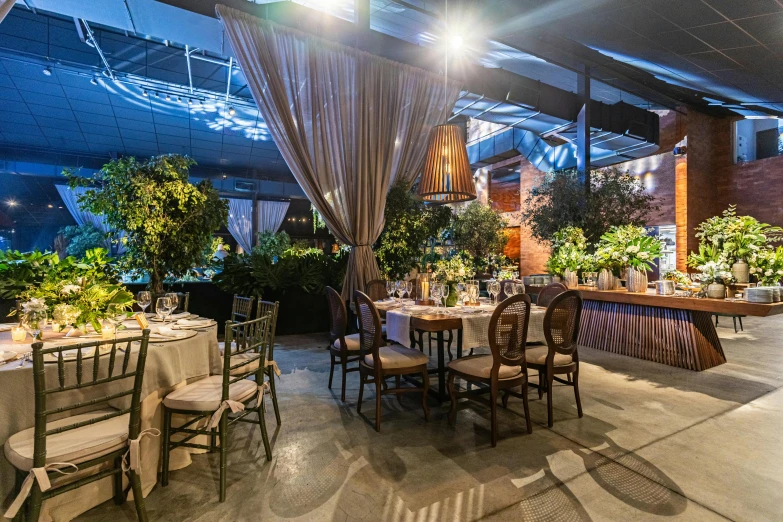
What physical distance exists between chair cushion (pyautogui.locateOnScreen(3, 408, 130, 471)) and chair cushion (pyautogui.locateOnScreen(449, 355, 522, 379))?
6.19 feet

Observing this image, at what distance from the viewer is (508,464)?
235 centimetres

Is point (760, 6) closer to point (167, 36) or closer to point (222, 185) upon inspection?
point (167, 36)

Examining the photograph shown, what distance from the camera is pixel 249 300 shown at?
10.4ft

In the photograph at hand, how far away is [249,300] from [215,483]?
4.32 ft

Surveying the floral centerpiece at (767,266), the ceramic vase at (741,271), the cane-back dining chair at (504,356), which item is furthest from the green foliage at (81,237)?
the floral centerpiece at (767,266)

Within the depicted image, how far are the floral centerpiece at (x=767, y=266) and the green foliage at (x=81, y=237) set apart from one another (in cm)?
1366

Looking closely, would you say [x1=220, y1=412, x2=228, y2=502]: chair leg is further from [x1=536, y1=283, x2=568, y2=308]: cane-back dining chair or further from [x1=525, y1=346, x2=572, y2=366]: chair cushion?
[x1=536, y1=283, x2=568, y2=308]: cane-back dining chair

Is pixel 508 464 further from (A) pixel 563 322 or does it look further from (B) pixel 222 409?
(B) pixel 222 409

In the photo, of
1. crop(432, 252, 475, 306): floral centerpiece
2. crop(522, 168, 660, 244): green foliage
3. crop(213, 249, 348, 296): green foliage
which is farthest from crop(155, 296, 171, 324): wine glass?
crop(522, 168, 660, 244): green foliage

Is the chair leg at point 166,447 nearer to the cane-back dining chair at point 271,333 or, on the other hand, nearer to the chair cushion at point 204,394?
the chair cushion at point 204,394

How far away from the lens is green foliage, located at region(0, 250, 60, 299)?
3.44 metres

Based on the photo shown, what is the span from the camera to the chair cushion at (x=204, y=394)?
82.7 inches

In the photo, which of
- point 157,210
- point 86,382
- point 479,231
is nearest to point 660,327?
point 86,382

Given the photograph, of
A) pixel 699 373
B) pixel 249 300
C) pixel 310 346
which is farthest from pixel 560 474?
pixel 310 346
